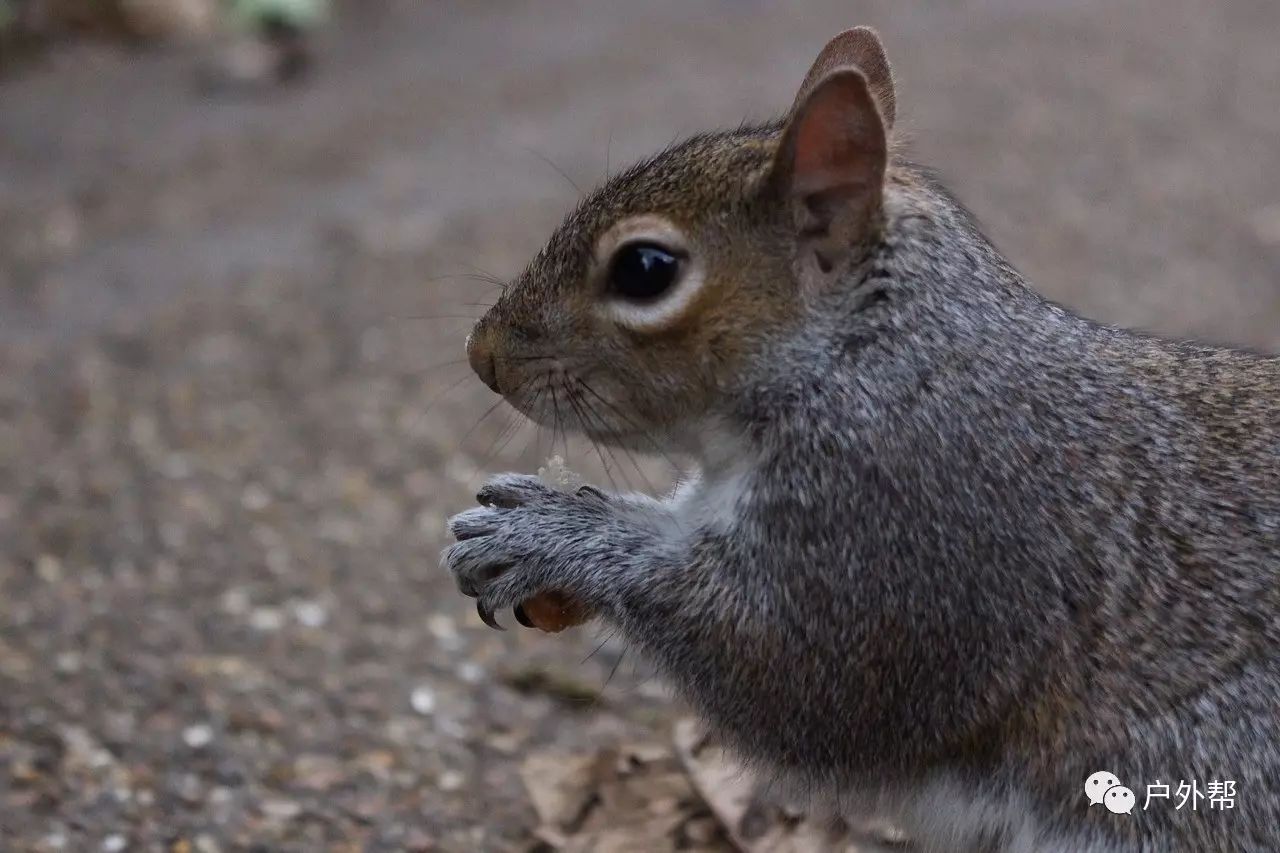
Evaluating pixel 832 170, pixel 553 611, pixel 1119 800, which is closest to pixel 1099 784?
pixel 1119 800

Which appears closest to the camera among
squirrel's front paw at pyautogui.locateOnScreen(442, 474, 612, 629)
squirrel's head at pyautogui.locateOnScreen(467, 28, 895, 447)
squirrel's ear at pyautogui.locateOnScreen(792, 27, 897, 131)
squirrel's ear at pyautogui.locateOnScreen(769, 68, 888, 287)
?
squirrel's ear at pyautogui.locateOnScreen(769, 68, 888, 287)

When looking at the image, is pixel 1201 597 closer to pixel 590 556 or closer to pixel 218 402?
pixel 590 556

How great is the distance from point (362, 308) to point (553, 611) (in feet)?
11.0

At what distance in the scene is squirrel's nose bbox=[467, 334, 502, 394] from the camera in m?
2.25

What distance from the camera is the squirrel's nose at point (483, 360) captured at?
2.25 m

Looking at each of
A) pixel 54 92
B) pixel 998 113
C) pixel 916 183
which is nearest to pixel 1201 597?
pixel 916 183

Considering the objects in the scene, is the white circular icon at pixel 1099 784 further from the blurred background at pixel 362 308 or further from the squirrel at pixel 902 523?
the blurred background at pixel 362 308

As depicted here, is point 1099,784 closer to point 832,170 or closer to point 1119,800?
point 1119,800

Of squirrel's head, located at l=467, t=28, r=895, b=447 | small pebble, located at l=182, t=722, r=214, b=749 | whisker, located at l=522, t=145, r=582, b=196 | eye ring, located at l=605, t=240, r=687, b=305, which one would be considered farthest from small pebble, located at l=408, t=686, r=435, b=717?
eye ring, located at l=605, t=240, r=687, b=305

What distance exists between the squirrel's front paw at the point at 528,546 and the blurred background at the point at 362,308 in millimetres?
284

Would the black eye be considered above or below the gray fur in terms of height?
above

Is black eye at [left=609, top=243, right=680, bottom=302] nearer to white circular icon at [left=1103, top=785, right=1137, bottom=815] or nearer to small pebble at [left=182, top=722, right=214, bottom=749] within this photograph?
white circular icon at [left=1103, top=785, right=1137, bottom=815]

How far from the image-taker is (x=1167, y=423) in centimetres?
219

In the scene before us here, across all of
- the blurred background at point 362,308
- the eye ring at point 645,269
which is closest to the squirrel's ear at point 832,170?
the eye ring at point 645,269
